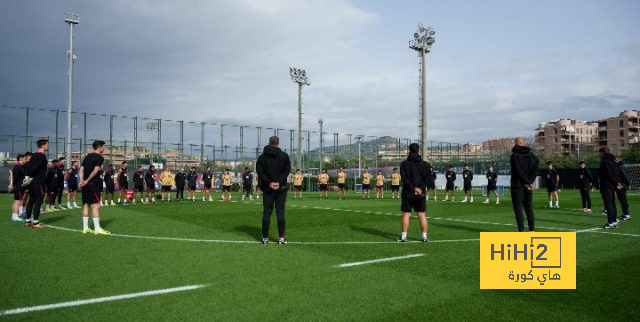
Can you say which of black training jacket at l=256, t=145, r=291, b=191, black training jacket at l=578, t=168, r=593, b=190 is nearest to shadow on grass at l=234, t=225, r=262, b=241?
black training jacket at l=256, t=145, r=291, b=191

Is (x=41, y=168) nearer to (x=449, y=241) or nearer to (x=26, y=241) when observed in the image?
(x=26, y=241)

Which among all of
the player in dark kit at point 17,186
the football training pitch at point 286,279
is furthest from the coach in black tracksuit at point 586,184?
the player in dark kit at point 17,186

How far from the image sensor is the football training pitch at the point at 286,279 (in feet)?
14.1

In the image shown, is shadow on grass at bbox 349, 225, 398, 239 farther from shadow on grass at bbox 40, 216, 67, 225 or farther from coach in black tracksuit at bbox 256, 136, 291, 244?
shadow on grass at bbox 40, 216, 67, 225

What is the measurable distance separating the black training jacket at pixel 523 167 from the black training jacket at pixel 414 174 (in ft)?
6.55

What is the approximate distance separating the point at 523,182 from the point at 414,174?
246cm

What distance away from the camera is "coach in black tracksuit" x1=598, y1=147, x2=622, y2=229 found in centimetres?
1128

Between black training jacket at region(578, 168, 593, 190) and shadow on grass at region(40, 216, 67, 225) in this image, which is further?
black training jacket at region(578, 168, 593, 190)

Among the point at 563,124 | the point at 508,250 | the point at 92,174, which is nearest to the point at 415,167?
the point at 508,250

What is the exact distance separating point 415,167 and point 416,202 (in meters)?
0.73

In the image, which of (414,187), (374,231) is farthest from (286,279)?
(374,231)

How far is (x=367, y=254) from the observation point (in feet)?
24.6

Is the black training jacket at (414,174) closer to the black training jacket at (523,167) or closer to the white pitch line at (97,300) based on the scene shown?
the black training jacket at (523,167)

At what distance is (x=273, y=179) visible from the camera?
28.0 ft
